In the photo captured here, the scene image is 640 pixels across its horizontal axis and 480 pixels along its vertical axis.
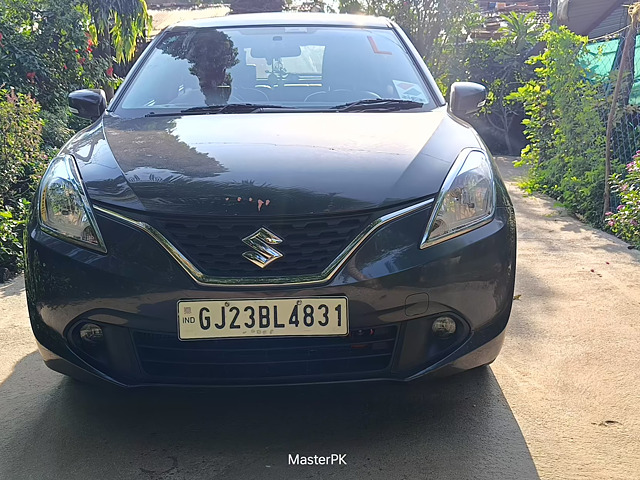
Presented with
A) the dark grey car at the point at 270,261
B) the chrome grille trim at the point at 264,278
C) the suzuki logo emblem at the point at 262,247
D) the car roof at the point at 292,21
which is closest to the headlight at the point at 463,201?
the dark grey car at the point at 270,261

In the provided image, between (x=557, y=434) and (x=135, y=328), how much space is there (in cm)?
145

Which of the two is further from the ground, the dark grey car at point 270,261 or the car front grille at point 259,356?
the dark grey car at point 270,261

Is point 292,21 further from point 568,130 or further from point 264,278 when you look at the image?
point 568,130

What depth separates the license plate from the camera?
2184mm

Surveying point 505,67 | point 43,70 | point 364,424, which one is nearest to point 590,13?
point 505,67

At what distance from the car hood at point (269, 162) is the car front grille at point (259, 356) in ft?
1.30

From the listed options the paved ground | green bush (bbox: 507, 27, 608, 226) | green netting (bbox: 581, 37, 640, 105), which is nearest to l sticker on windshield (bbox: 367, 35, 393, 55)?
the paved ground

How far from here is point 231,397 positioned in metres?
2.78

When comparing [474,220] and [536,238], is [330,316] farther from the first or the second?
[536,238]

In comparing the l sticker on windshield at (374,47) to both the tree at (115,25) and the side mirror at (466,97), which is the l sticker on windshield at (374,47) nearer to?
the side mirror at (466,97)

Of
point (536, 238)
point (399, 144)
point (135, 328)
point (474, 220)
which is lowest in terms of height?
point (536, 238)

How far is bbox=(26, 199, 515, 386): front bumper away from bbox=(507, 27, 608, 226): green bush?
3.86 m

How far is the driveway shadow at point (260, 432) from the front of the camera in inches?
90.8

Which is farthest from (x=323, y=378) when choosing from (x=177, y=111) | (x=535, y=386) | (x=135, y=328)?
(x=177, y=111)
